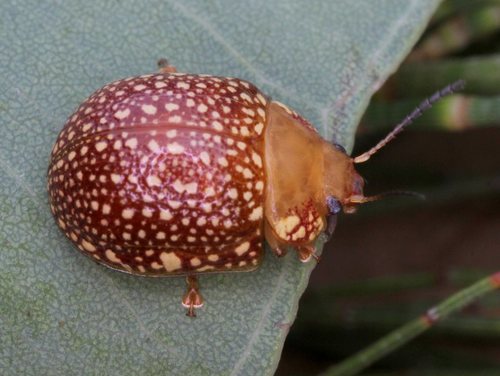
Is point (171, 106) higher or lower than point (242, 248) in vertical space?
higher

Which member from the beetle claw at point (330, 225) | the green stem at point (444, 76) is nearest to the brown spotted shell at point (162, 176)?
the beetle claw at point (330, 225)

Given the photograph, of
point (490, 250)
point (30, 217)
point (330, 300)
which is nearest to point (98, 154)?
point (30, 217)

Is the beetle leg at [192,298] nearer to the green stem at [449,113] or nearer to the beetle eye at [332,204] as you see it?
the beetle eye at [332,204]

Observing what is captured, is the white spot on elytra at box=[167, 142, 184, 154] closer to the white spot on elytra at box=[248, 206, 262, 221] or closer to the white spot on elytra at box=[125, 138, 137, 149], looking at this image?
the white spot on elytra at box=[125, 138, 137, 149]

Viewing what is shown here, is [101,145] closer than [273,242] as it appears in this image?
Yes

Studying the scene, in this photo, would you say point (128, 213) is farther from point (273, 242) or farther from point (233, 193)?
point (273, 242)

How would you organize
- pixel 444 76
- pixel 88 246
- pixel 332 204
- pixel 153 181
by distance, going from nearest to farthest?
pixel 153 181 → pixel 88 246 → pixel 332 204 → pixel 444 76

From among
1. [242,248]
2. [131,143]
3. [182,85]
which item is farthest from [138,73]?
[242,248]
